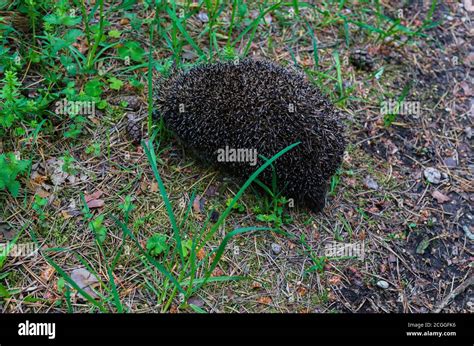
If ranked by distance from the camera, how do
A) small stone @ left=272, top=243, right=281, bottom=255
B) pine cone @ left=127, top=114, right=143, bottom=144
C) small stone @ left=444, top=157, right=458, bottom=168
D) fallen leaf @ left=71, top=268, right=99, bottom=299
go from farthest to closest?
small stone @ left=444, top=157, right=458, bottom=168
pine cone @ left=127, top=114, right=143, bottom=144
small stone @ left=272, top=243, right=281, bottom=255
fallen leaf @ left=71, top=268, right=99, bottom=299

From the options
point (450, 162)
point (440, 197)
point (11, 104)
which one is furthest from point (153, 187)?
point (450, 162)

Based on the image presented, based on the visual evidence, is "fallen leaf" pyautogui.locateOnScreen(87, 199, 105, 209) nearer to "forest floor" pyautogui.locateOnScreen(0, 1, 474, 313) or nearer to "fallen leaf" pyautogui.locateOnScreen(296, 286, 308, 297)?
"forest floor" pyautogui.locateOnScreen(0, 1, 474, 313)

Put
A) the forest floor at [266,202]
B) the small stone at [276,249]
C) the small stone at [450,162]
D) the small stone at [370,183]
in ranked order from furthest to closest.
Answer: the small stone at [450,162], the small stone at [370,183], the small stone at [276,249], the forest floor at [266,202]

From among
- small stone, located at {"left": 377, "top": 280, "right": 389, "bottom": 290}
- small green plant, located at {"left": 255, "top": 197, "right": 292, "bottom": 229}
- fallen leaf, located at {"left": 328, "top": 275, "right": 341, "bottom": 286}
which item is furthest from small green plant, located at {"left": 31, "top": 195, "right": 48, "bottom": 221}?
small stone, located at {"left": 377, "top": 280, "right": 389, "bottom": 290}

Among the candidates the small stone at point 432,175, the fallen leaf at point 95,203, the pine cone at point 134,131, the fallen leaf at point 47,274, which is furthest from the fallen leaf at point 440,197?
the fallen leaf at point 47,274

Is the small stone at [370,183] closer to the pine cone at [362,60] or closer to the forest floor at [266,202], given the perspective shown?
the forest floor at [266,202]
